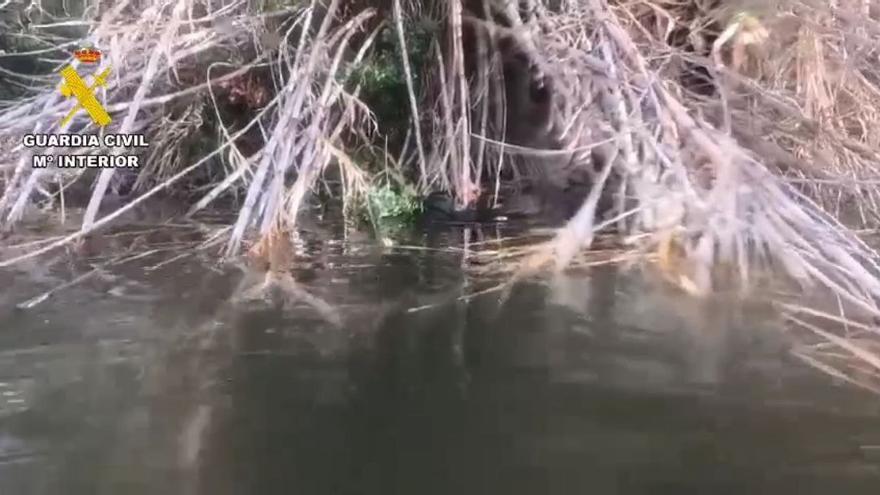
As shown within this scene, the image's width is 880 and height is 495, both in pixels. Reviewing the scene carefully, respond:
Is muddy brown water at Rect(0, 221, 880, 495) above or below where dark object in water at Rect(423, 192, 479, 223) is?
below

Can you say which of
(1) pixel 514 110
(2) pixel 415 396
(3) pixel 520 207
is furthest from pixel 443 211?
(2) pixel 415 396

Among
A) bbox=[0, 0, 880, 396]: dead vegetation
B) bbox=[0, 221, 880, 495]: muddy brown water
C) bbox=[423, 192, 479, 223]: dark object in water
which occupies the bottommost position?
bbox=[0, 221, 880, 495]: muddy brown water

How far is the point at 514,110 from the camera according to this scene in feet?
6.15

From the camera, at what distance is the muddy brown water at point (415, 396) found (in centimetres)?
80

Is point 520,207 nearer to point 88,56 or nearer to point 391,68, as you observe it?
point 391,68

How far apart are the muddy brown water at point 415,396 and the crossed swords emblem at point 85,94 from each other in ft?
1.57

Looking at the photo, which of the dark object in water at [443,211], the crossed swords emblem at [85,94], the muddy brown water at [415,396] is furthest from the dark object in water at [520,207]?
the crossed swords emblem at [85,94]

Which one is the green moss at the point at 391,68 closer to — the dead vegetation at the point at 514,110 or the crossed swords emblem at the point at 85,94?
the dead vegetation at the point at 514,110

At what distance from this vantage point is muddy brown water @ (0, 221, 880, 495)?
2.61 ft

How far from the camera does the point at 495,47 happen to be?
184cm

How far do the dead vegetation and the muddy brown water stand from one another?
203 millimetres

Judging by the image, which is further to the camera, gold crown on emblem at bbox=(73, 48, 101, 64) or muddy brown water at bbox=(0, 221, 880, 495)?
gold crown on emblem at bbox=(73, 48, 101, 64)

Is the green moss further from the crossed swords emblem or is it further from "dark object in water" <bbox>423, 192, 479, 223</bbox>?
the crossed swords emblem

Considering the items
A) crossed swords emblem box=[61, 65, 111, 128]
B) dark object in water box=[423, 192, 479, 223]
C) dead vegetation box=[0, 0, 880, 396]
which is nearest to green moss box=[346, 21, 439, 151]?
dead vegetation box=[0, 0, 880, 396]
